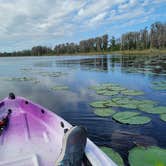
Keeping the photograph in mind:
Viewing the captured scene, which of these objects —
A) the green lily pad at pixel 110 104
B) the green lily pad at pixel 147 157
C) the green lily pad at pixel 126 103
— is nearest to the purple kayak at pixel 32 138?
the green lily pad at pixel 147 157

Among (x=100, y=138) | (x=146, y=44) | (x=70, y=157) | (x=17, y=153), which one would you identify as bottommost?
(x=100, y=138)

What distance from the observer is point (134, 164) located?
3.20 meters

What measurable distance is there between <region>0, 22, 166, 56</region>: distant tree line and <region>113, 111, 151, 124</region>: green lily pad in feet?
211

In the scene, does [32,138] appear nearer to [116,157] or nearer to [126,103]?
[116,157]

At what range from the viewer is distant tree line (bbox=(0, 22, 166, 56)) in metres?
66.9

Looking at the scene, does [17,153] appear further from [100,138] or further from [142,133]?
[142,133]

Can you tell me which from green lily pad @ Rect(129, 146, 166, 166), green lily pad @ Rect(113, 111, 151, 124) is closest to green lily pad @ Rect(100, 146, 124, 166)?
green lily pad @ Rect(129, 146, 166, 166)

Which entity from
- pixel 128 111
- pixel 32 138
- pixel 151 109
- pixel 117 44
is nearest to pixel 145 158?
pixel 32 138

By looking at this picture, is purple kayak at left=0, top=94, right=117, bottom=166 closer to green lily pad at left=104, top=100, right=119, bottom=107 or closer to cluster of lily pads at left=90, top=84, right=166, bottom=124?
cluster of lily pads at left=90, top=84, right=166, bottom=124

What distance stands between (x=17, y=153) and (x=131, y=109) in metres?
4.04

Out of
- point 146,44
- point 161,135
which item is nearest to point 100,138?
point 161,135

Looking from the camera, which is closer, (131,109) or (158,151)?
(158,151)

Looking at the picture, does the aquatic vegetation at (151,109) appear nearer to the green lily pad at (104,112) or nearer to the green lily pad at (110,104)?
the green lily pad at (110,104)

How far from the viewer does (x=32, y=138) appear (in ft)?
12.0
